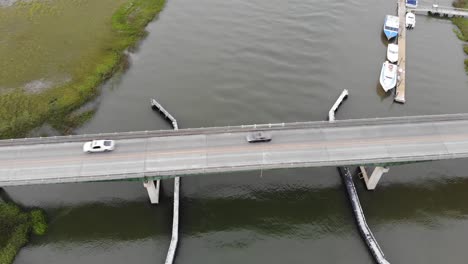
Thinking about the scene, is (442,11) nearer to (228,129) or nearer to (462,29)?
(462,29)

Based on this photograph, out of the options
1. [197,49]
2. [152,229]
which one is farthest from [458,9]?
[152,229]

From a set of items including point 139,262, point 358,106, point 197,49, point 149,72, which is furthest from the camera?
point 197,49

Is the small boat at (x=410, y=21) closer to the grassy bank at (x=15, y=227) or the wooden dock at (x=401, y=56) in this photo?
the wooden dock at (x=401, y=56)

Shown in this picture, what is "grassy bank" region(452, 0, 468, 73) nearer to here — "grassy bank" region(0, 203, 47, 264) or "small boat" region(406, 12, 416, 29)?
"small boat" region(406, 12, 416, 29)

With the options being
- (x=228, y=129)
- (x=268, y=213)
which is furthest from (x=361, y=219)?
(x=228, y=129)

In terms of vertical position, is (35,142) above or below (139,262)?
above

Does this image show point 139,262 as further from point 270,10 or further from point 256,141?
point 270,10

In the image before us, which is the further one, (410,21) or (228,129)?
(410,21)
